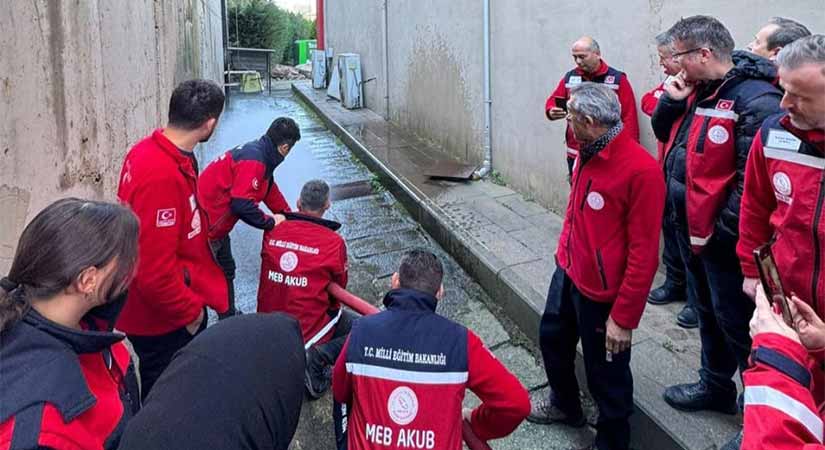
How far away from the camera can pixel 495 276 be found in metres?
4.23

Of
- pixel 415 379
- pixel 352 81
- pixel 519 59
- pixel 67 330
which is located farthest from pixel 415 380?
pixel 352 81

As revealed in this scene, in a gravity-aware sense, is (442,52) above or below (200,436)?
above

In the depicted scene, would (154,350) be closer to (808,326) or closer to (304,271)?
(304,271)

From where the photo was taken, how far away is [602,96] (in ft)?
7.67

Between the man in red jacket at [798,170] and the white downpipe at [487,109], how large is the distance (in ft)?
15.1

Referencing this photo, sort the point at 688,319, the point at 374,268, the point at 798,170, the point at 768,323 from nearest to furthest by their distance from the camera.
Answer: the point at 768,323
the point at 798,170
the point at 688,319
the point at 374,268

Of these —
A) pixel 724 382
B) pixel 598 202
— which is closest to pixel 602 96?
pixel 598 202

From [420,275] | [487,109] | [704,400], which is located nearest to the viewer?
[420,275]

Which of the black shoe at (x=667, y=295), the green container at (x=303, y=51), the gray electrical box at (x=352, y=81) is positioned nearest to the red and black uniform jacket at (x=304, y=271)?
the black shoe at (x=667, y=295)

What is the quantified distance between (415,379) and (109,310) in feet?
3.06

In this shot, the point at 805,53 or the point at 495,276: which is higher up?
the point at 805,53

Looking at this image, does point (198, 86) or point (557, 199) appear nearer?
point (198, 86)

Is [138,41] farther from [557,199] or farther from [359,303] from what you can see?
[557,199]

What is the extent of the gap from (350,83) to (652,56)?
901 centimetres
